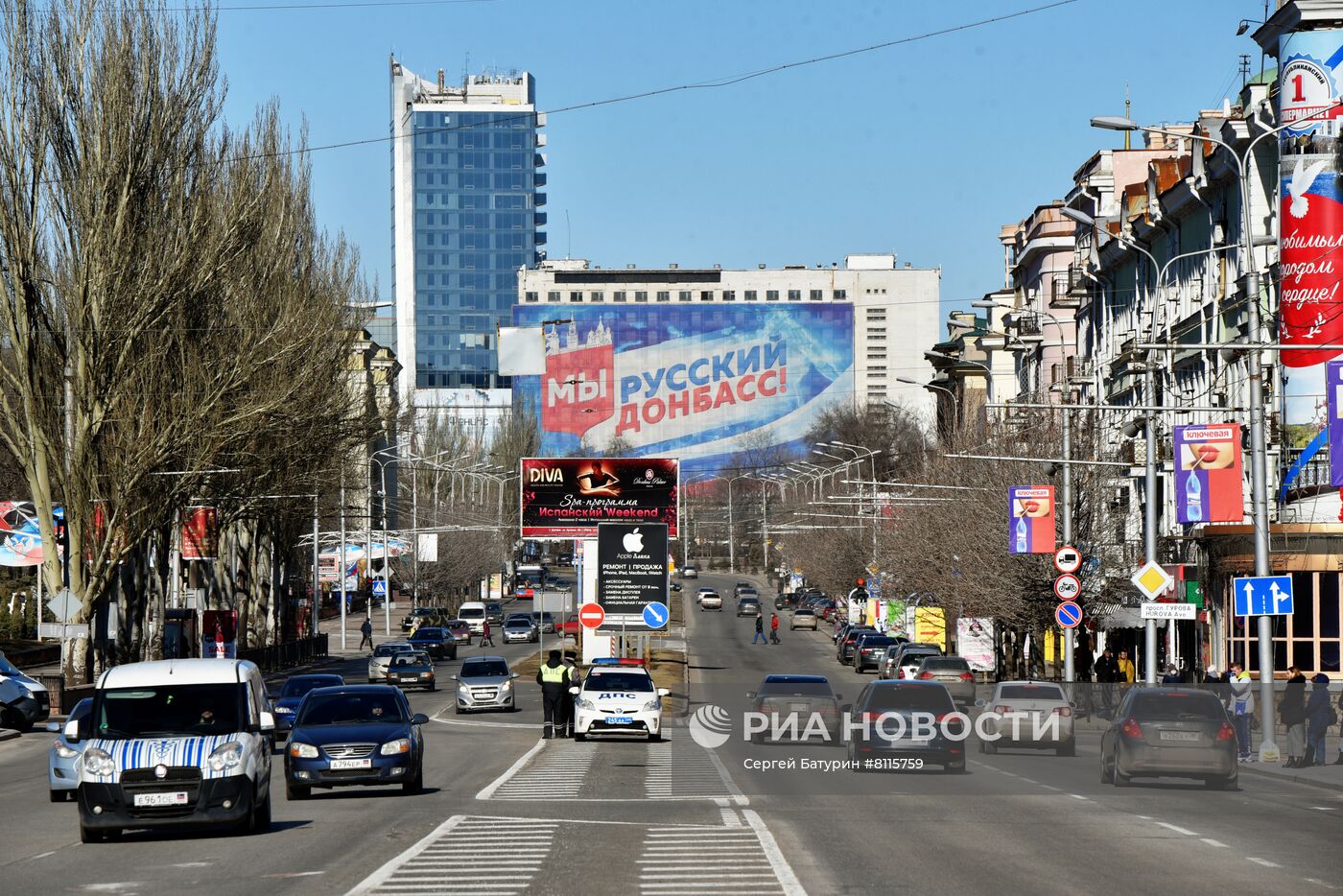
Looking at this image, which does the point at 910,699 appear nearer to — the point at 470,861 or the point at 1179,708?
the point at 1179,708

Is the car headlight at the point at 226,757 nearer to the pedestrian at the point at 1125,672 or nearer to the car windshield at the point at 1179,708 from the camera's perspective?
the car windshield at the point at 1179,708

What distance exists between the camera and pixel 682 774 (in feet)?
97.8

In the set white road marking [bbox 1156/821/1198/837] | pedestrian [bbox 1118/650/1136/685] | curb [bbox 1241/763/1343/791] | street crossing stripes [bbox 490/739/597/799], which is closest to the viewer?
white road marking [bbox 1156/821/1198/837]

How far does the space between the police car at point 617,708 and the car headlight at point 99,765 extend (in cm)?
2014

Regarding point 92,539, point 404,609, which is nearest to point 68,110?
point 92,539

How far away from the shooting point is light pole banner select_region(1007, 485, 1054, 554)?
1790 inches

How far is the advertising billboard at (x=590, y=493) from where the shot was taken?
225ft

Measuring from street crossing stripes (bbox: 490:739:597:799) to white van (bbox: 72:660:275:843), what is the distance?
18.8ft

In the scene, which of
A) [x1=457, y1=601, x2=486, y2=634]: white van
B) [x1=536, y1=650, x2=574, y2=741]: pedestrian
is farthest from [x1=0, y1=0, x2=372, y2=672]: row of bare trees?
[x1=457, y1=601, x2=486, y2=634]: white van

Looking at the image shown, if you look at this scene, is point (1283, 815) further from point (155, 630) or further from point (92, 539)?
point (155, 630)

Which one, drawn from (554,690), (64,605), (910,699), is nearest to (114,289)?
(64,605)

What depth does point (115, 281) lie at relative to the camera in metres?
52.3

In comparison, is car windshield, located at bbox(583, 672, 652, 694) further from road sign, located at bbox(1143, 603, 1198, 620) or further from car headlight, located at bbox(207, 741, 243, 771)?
car headlight, located at bbox(207, 741, 243, 771)

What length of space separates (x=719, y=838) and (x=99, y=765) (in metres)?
5.97
